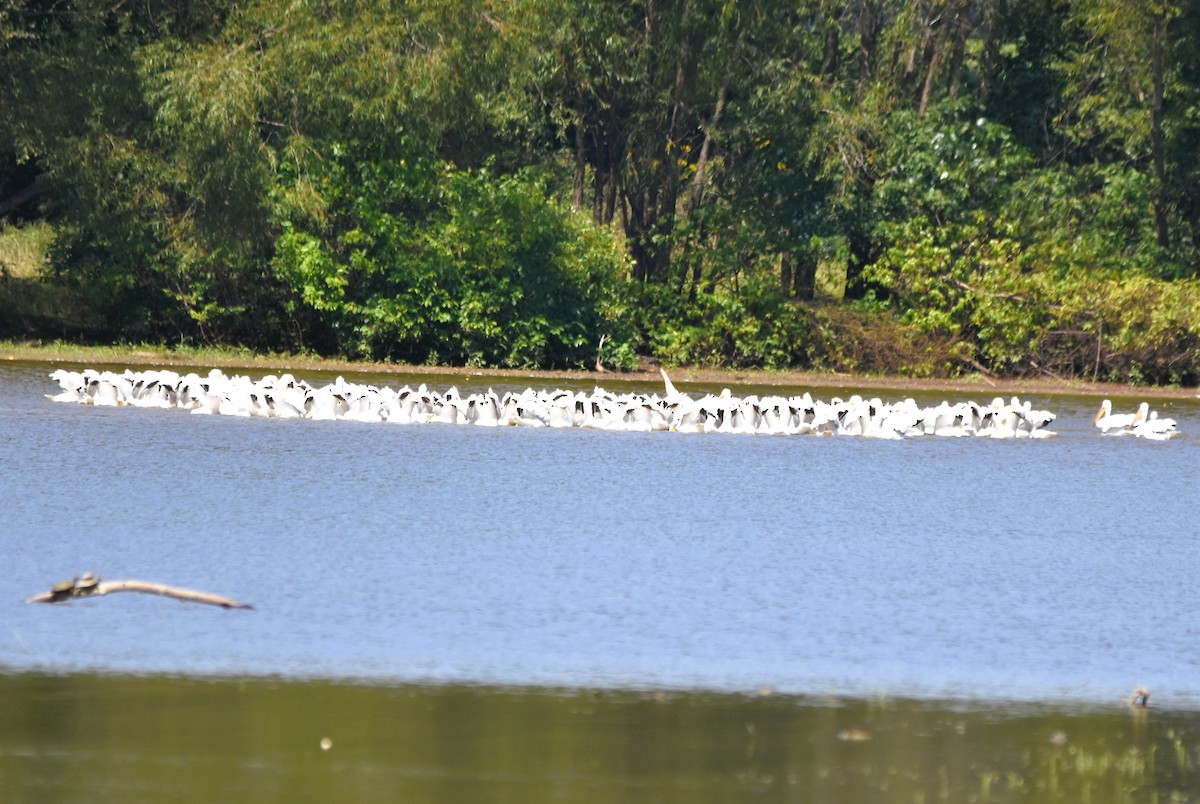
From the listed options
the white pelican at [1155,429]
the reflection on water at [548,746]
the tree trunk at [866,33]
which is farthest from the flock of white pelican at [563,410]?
the reflection on water at [548,746]

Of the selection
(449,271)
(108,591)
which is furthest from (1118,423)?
(108,591)

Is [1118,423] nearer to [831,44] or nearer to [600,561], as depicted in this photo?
[600,561]

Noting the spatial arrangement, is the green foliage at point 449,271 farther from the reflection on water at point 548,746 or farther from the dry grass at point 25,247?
the reflection on water at point 548,746

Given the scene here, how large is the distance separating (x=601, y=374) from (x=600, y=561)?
18.2 meters

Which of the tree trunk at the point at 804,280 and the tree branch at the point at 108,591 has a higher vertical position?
the tree trunk at the point at 804,280

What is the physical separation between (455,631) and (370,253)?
21.5 m

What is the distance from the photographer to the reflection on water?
7.71 metres

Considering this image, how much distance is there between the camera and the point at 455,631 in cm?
1074

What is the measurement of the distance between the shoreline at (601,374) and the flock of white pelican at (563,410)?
19.1 ft

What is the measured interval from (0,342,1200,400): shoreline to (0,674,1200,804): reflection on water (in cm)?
2082

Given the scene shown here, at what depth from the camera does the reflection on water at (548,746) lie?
771cm

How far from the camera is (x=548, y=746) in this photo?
8383mm

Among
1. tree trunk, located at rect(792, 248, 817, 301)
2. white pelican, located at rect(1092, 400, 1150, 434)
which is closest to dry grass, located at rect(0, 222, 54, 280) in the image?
tree trunk, located at rect(792, 248, 817, 301)

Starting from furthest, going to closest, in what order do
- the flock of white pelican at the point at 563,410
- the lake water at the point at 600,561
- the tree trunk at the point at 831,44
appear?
the tree trunk at the point at 831,44 < the flock of white pelican at the point at 563,410 < the lake water at the point at 600,561
